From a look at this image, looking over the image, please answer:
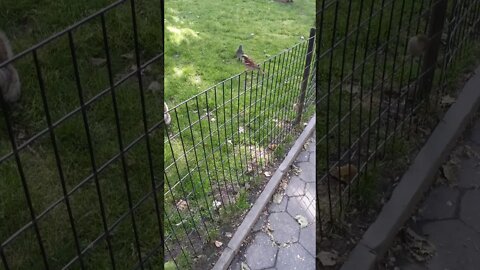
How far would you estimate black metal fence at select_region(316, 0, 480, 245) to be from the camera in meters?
2.05

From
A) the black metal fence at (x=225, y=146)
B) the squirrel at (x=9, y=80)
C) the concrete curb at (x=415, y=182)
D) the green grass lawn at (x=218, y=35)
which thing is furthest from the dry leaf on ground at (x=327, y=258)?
the squirrel at (x=9, y=80)

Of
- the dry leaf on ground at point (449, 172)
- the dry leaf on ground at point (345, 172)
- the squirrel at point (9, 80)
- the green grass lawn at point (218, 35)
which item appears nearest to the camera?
the dry leaf on ground at point (345, 172)

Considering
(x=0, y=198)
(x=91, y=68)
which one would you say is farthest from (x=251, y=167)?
(x=0, y=198)

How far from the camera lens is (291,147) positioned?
286cm

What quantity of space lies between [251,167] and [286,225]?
41 cm

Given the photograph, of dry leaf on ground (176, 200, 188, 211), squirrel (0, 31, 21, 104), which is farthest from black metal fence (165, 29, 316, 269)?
squirrel (0, 31, 21, 104)

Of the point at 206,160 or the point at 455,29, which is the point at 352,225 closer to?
the point at 206,160

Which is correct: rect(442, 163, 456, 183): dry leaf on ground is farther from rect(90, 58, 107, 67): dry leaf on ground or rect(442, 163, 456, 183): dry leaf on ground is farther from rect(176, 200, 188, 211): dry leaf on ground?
rect(90, 58, 107, 67): dry leaf on ground

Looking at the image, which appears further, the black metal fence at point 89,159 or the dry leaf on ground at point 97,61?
the dry leaf on ground at point 97,61

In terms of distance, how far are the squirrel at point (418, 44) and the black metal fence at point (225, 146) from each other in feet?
1.62

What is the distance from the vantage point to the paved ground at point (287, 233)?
2170 millimetres

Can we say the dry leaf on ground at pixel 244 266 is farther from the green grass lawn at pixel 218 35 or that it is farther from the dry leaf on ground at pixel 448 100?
the dry leaf on ground at pixel 448 100

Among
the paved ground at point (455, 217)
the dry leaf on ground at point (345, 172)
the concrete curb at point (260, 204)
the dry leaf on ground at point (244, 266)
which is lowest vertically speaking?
the dry leaf on ground at point (244, 266)

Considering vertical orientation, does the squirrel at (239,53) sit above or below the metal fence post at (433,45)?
below
